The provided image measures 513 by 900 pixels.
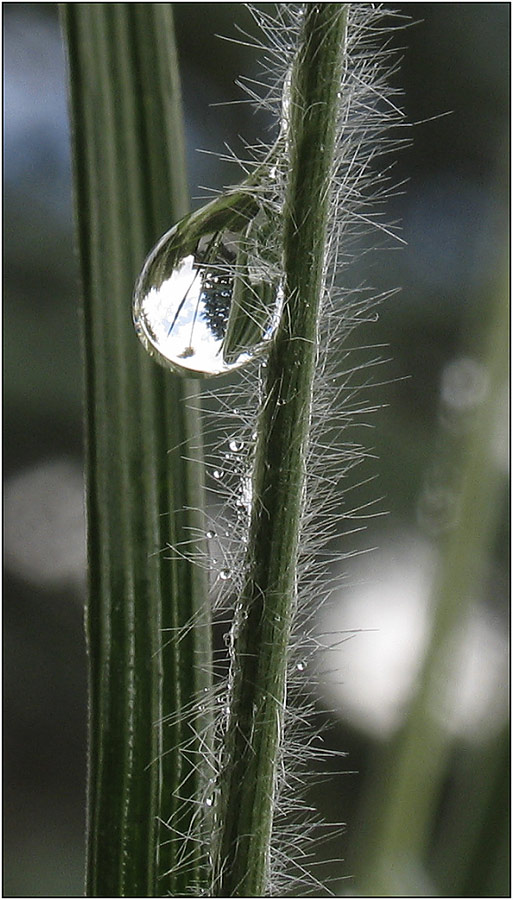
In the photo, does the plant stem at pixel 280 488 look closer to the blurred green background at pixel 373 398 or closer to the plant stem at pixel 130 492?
the plant stem at pixel 130 492

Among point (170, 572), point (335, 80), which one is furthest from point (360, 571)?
point (335, 80)

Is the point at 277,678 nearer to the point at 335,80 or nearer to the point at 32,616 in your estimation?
the point at 335,80

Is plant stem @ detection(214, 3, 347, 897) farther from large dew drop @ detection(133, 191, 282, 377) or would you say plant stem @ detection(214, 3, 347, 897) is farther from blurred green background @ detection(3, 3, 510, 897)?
blurred green background @ detection(3, 3, 510, 897)

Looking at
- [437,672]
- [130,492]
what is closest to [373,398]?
[437,672]

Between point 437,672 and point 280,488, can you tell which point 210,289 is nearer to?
point 280,488

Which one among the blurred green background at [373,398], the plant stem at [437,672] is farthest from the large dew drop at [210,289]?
the blurred green background at [373,398]

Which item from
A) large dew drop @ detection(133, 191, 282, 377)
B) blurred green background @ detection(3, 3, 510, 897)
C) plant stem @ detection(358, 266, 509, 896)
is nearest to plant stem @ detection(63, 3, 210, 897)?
large dew drop @ detection(133, 191, 282, 377)
